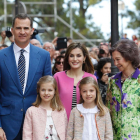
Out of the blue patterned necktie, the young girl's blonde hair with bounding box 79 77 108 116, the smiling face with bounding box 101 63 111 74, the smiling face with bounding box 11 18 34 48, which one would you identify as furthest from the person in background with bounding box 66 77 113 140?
the smiling face with bounding box 101 63 111 74

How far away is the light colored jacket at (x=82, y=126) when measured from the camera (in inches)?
172

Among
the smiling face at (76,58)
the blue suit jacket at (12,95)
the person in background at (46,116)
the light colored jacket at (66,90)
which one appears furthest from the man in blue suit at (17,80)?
the smiling face at (76,58)

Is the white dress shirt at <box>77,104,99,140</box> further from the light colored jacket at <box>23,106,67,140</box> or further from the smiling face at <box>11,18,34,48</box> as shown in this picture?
the smiling face at <box>11,18,34,48</box>

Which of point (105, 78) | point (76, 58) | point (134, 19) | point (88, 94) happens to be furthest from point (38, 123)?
point (134, 19)

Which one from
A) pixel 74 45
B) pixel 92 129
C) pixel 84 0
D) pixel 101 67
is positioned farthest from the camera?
pixel 84 0

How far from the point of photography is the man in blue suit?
450 cm

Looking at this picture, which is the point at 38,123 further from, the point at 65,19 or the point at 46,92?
the point at 65,19

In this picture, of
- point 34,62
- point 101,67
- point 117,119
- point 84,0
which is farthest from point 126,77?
point 84,0

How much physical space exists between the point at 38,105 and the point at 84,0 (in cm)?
2276

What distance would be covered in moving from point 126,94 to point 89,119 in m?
0.57

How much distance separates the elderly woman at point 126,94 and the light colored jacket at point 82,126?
137mm

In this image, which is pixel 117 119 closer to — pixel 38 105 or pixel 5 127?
pixel 38 105

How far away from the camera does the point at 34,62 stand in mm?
4648

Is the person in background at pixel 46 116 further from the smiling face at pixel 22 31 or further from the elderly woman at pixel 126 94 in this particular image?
the elderly woman at pixel 126 94
